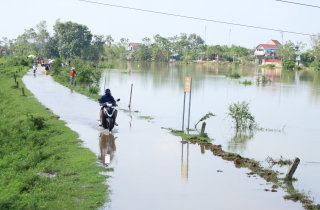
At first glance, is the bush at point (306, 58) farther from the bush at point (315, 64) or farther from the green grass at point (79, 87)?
the green grass at point (79, 87)

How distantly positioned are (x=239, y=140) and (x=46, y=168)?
8.13 metres

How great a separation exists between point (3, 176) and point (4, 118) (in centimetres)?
874

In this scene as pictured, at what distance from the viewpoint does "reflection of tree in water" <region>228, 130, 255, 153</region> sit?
1223cm

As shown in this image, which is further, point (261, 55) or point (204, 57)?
point (204, 57)

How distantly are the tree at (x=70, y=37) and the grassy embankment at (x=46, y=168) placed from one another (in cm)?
7866

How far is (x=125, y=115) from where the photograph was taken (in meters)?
16.4

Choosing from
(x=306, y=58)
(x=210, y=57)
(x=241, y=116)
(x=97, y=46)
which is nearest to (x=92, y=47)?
(x=97, y=46)

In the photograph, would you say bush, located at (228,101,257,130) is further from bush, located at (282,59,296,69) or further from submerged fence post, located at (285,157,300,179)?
bush, located at (282,59,296,69)

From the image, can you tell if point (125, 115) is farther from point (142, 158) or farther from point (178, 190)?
point (178, 190)

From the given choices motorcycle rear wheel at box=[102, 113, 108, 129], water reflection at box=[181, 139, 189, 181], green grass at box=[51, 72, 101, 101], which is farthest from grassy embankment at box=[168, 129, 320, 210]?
green grass at box=[51, 72, 101, 101]

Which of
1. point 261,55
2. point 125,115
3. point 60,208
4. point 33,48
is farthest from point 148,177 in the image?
point 261,55

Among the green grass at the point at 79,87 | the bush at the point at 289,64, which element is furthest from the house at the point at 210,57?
the green grass at the point at 79,87

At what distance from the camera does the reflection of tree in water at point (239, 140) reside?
12227mm

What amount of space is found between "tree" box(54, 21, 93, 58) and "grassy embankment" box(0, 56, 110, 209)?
7866 centimetres
